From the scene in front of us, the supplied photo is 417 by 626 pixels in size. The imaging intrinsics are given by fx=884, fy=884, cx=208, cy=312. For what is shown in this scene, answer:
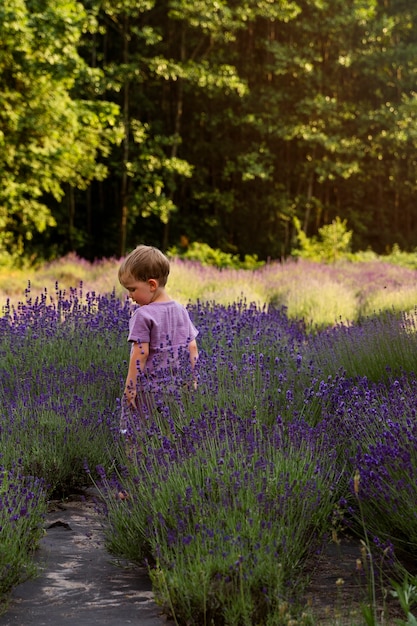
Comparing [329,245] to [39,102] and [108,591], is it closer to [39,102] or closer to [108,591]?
[39,102]

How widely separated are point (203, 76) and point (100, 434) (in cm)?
1694

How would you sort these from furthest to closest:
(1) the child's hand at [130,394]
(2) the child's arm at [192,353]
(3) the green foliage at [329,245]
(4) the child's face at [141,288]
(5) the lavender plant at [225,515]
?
(3) the green foliage at [329,245] < (2) the child's arm at [192,353] < (4) the child's face at [141,288] < (1) the child's hand at [130,394] < (5) the lavender plant at [225,515]

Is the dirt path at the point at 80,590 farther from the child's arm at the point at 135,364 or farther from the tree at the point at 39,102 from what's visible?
the tree at the point at 39,102

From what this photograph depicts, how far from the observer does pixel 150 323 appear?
455 cm

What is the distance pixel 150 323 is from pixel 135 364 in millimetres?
248

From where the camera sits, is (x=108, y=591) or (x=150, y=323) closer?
(x=108, y=591)

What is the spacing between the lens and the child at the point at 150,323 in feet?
14.4

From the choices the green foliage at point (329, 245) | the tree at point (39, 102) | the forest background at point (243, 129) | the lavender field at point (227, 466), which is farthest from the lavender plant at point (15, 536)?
the green foliage at point (329, 245)

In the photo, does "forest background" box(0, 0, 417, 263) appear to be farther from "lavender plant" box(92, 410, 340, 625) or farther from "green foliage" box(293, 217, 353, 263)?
"lavender plant" box(92, 410, 340, 625)

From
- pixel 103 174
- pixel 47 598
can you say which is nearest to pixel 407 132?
pixel 103 174

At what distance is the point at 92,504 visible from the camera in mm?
4566

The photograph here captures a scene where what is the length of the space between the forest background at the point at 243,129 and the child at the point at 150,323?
47.4ft

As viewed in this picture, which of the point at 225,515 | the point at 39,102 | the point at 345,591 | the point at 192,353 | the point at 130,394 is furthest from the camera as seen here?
the point at 39,102

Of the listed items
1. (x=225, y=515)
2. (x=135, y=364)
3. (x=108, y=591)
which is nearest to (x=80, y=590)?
(x=108, y=591)
